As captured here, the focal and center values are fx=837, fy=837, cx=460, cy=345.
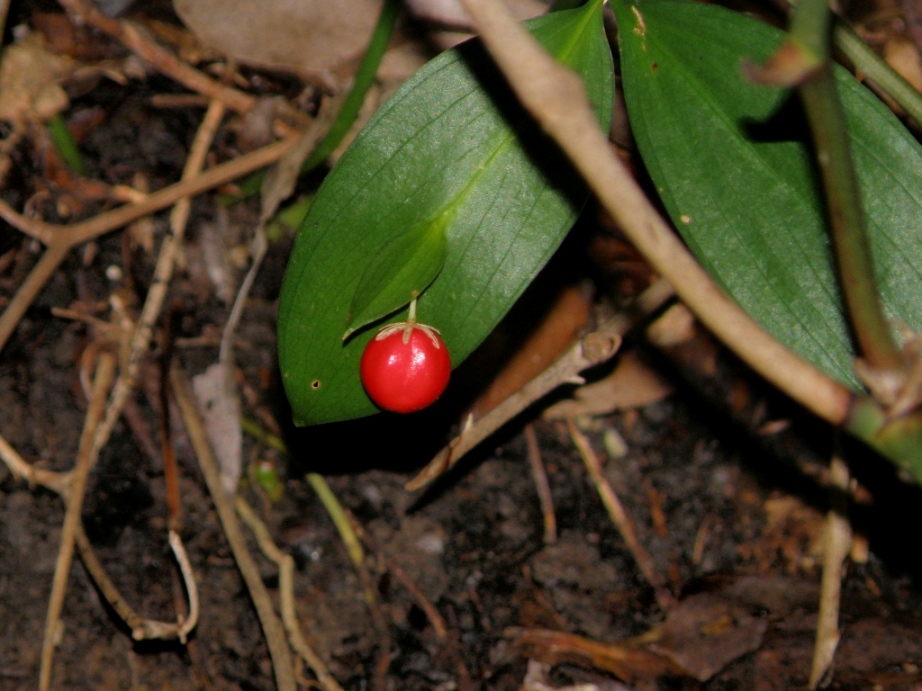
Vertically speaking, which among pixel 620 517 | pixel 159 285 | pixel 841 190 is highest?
pixel 841 190

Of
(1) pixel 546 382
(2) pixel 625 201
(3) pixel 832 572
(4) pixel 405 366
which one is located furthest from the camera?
(3) pixel 832 572

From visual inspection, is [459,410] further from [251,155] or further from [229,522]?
[251,155]

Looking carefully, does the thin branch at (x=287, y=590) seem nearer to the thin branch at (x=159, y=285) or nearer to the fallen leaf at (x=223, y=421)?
the fallen leaf at (x=223, y=421)

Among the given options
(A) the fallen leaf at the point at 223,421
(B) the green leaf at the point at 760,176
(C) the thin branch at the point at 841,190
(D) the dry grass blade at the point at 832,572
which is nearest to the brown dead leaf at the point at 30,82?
(A) the fallen leaf at the point at 223,421

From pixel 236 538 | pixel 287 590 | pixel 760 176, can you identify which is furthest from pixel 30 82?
pixel 760 176

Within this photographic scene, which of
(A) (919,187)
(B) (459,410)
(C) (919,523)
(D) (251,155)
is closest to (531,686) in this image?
Answer: (B) (459,410)

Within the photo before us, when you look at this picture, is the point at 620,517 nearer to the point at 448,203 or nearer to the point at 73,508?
the point at 448,203

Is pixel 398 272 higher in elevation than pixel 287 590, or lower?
higher
